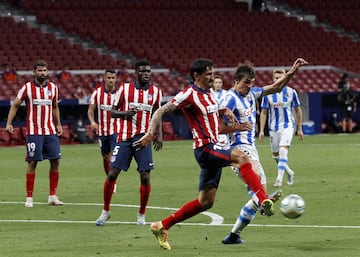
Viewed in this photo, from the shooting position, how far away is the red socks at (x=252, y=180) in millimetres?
10359

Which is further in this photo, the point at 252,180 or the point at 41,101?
the point at 41,101

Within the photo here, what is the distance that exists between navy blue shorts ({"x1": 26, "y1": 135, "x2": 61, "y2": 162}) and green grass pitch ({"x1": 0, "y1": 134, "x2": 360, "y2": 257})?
0.81 m

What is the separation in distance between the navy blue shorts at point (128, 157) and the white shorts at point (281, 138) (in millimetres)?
6109

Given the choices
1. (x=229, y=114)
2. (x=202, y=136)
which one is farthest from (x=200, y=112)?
(x=229, y=114)

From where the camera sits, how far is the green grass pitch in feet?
36.5

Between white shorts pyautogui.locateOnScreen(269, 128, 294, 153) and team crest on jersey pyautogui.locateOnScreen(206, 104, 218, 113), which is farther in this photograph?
white shorts pyautogui.locateOnScreen(269, 128, 294, 153)

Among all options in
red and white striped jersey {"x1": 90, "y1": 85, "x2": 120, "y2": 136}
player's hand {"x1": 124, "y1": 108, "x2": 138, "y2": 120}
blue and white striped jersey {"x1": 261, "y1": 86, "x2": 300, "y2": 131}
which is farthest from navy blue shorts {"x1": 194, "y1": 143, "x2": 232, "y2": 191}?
blue and white striped jersey {"x1": 261, "y1": 86, "x2": 300, "y2": 131}

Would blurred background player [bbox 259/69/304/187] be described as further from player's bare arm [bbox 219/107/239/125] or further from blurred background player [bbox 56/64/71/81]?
blurred background player [bbox 56/64/71/81]

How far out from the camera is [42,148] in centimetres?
1691

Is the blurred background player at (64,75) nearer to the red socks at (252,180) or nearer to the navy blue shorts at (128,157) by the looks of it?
the navy blue shorts at (128,157)

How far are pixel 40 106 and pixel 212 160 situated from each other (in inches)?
260

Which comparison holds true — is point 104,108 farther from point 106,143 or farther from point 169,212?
point 169,212

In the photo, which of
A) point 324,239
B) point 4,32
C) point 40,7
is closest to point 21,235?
point 324,239

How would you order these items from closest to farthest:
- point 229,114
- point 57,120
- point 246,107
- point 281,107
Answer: point 229,114, point 246,107, point 57,120, point 281,107
